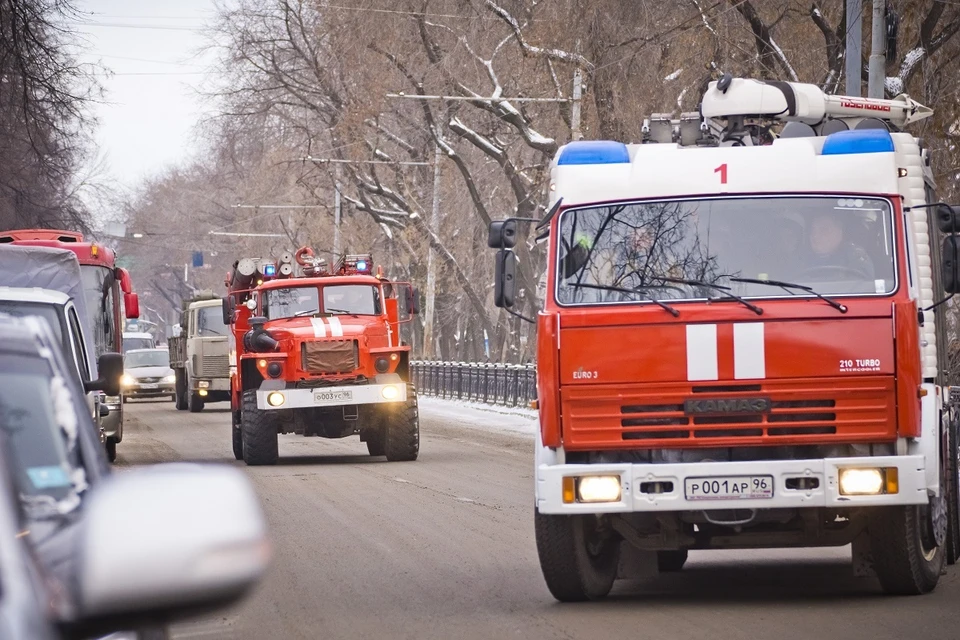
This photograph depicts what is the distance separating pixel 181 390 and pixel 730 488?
38384 mm

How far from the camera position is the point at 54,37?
86.9ft

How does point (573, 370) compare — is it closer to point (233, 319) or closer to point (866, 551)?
point (866, 551)

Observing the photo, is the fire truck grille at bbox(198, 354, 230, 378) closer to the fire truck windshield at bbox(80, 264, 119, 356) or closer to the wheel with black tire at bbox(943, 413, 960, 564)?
the fire truck windshield at bbox(80, 264, 119, 356)

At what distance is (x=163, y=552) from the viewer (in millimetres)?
2365

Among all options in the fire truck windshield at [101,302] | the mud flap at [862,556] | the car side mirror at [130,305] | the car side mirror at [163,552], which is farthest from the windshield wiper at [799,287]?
the car side mirror at [130,305]

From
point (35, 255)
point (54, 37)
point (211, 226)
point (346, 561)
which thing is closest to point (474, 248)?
point (54, 37)

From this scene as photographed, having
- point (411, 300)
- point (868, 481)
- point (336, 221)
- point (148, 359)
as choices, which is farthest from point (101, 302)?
point (336, 221)

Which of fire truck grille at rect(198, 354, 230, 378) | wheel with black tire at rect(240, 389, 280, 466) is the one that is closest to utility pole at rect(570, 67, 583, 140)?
fire truck grille at rect(198, 354, 230, 378)

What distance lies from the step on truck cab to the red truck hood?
33146mm

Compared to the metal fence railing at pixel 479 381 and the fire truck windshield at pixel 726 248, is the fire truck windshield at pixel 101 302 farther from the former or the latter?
the fire truck windshield at pixel 726 248

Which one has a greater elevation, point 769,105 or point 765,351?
point 769,105

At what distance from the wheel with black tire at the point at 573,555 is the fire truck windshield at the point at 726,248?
4.18ft

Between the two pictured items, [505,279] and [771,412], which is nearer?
[771,412]

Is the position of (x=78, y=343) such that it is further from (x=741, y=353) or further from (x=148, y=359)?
(x=148, y=359)
